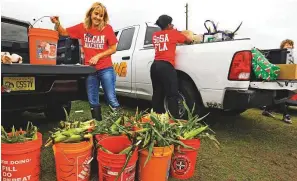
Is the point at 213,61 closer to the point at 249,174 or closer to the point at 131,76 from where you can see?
the point at 249,174

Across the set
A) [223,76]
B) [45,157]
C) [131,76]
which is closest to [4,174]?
[45,157]

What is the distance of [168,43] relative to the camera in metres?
3.94

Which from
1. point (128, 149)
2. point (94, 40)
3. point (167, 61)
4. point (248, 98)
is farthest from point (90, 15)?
point (248, 98)

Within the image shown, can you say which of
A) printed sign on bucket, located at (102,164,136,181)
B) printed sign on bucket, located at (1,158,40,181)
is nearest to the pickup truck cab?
printed sign on bucket, located at (1,158,40,181)

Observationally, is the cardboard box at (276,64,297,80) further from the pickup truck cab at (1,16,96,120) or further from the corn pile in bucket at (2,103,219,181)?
the pickup truck cab at (1,16,96,120)

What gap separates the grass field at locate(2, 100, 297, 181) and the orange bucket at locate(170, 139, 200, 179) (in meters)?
0.12

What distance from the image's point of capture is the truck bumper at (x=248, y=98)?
133 inches

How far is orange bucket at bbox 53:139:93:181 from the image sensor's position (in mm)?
2223

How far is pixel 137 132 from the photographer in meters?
2.34

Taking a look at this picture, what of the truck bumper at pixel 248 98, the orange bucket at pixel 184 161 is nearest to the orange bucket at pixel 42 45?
the orange bucket at pixel 184 161

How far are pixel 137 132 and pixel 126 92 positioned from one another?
320cm

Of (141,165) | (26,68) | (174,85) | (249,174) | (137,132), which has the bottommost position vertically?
(249,174)

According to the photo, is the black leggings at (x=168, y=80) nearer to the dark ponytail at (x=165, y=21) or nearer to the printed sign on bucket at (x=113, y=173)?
the dark ponytail at (x=165, y=21)

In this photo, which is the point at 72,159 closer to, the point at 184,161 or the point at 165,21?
the point at 184,161
